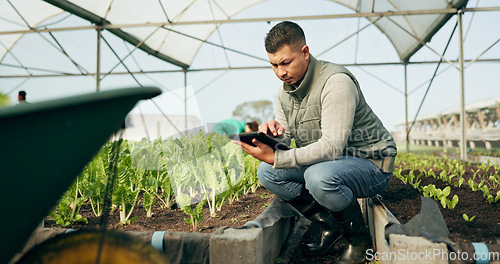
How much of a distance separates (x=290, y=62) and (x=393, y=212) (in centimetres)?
120

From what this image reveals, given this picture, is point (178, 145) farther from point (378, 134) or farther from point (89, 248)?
point (89, 248)

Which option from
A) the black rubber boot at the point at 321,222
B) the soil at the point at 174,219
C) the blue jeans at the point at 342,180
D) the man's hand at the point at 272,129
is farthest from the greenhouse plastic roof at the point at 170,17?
the blue jeans at the point at 342,180

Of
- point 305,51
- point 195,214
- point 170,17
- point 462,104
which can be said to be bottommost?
point 195,214

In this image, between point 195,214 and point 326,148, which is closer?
point 326,148

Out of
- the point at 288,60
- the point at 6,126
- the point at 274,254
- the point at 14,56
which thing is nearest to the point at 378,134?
the point at 288,60

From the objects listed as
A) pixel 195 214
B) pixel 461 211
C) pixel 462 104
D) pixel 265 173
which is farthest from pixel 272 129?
pixel 462 104

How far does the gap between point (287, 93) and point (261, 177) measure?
23.7 inches

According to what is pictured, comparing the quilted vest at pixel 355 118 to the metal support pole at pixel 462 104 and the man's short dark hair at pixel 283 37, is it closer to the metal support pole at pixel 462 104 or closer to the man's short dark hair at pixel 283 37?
the man's short dark hair at pixel 283 37

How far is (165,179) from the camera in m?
2.40

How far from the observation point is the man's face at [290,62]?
1773mm

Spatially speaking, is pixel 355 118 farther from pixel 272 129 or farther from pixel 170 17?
pixel 170 17

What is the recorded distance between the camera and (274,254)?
200cm

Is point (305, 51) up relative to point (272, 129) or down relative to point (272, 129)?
up

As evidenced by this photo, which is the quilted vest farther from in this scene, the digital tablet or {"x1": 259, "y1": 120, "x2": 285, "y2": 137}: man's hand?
the digital tablet
